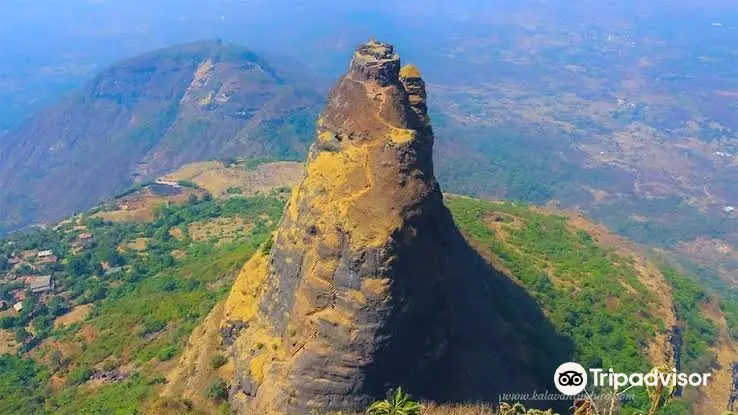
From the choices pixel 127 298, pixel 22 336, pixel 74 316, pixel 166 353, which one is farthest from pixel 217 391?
pixel 74 316

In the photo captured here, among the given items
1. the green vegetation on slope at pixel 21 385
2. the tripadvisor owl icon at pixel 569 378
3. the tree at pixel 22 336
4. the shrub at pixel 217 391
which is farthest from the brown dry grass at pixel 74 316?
the tripadvisor owl icon at pixel 569 378

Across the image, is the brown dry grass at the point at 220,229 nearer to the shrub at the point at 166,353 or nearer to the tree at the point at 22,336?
the tree at the point at 22,336

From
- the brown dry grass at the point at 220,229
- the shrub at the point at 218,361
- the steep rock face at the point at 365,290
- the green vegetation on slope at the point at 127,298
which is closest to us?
the steep rock face at the point at 365,290

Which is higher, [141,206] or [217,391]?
[217,391]

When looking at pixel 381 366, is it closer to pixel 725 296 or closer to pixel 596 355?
pixel 596 355

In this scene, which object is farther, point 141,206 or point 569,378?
point 141,206

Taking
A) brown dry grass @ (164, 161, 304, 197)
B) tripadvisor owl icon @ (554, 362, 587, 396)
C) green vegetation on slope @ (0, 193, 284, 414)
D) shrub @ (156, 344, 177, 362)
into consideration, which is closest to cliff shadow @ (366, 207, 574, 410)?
tripadvisor owl icon @ (554, 362, 587, 396)

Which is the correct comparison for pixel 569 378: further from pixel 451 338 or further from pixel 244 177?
pixel 244 177

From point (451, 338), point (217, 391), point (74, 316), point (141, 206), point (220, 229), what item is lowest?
point (141, 206)

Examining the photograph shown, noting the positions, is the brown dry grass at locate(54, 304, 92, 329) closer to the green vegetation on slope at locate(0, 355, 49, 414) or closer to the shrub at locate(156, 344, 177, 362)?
the green vegetation on slope at locate(0, 355, 49, 414)
